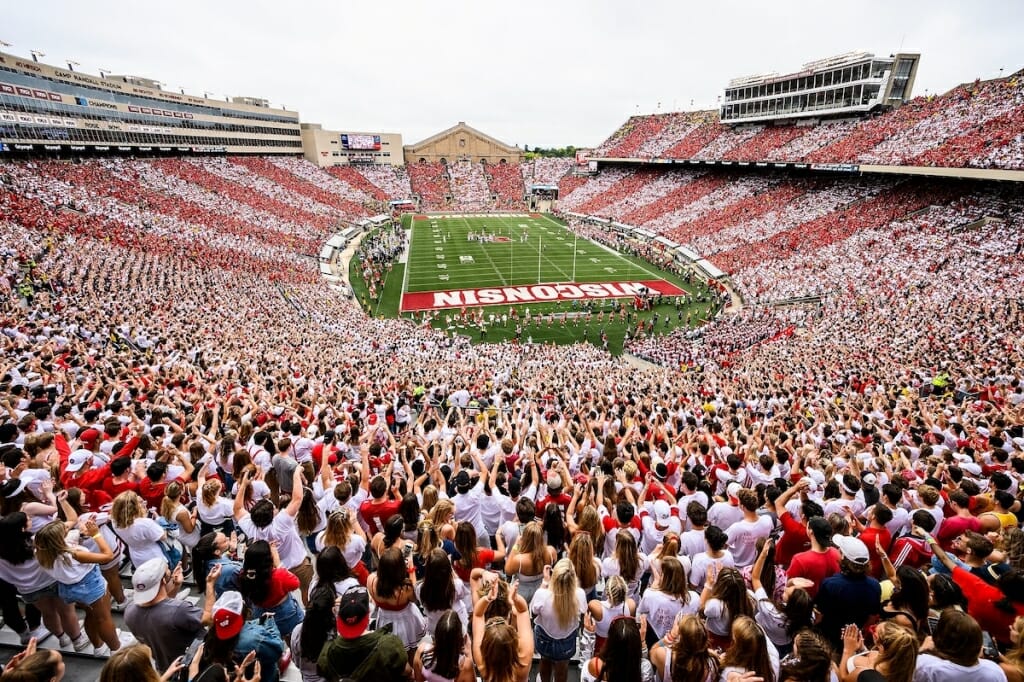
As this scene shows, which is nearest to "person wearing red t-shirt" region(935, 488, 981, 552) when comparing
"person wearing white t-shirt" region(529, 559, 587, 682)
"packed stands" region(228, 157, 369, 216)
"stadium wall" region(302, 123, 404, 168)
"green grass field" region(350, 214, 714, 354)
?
"person wearing white t-shirt" region(529, 559, 587, 682)

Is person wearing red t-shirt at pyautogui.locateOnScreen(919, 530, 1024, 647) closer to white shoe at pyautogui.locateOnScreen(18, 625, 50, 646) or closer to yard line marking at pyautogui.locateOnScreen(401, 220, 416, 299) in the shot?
white shoe at pyautogui.locateOnScreen(18, 625, 50, 646)

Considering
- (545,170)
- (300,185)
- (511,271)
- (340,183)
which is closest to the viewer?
(511,271)

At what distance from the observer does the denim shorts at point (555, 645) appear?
3797 millimetres

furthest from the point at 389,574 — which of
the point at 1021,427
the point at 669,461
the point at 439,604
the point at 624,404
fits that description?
the point at 1021,427

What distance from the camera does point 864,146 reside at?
131ft

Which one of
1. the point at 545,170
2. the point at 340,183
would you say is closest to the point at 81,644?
the point at 340,183

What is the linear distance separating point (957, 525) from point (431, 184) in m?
82.8

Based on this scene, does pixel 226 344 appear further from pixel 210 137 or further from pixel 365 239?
pixel 210 137

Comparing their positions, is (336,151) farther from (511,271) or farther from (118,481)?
(118,481)

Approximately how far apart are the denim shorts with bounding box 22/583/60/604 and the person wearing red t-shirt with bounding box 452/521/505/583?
337 cm

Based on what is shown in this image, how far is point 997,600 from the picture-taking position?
12.4 feet

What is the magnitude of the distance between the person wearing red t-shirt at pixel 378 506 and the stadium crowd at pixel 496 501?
3cm

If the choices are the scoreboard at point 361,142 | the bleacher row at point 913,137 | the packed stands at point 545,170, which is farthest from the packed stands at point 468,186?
the bleacher row at point 913,137

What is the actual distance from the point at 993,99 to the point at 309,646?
167ft
